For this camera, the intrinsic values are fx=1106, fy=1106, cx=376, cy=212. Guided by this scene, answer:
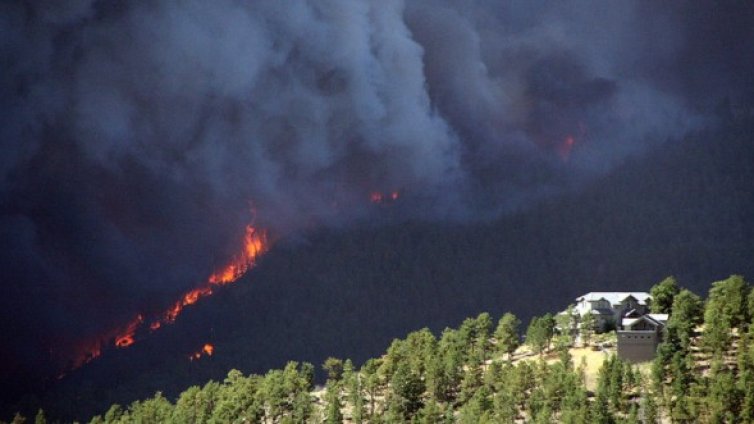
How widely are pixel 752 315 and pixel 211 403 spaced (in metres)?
86.4

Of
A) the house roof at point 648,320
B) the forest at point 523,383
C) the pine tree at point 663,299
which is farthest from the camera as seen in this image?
the pine tree at point 663,299

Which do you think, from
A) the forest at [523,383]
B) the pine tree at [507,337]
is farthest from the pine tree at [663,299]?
the pine tree at [507,337]

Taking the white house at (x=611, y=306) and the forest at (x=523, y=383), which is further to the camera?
the white house at (x=611, y=306)

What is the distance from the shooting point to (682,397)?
145750mm

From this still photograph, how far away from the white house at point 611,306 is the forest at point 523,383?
4.44 metres

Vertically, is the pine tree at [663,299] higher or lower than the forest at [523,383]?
higher

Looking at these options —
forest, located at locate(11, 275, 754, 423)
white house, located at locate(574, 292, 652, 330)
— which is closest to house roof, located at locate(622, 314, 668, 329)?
forest, located at locate(11, 275, 754, 423)

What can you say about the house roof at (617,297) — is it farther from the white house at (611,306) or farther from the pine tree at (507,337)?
the pine tree at (507,337)

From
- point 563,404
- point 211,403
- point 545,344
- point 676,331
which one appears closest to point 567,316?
point 545,344

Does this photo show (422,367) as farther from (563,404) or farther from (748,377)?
(748,377)

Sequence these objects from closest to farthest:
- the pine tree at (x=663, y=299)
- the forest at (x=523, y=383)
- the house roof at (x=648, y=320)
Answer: the forest at (x=523, y=383), the house roof at (x=648, y=320), the pine tree at (x=663, y=299)

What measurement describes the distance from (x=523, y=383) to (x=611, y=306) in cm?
3873

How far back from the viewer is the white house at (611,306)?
18738cm

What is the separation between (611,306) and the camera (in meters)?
190
